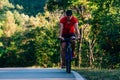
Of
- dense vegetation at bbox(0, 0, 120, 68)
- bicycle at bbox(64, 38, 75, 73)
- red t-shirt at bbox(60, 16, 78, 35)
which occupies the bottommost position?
dense vegetation at bbox(0, 0, 120, 68)

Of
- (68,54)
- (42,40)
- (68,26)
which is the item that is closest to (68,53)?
(68,54)

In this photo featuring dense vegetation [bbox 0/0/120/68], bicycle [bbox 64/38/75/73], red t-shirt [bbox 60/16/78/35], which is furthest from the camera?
dense vegetation [bbox 0/0/120/68]

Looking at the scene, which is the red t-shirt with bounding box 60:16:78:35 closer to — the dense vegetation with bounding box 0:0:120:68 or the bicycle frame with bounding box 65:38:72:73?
the bicycle frame with bounding box 65:38:72:73

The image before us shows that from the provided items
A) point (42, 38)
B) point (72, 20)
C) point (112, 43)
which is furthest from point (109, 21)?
point (42, 38)

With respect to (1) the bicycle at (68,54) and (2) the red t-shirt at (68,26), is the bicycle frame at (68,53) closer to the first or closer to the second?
(1) the bicycle at (68,54)

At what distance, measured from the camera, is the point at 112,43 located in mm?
37812

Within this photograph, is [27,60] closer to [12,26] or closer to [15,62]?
[15,62]

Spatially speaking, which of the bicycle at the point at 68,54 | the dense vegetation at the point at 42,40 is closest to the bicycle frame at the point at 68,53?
the bicycle at the point at 68,54

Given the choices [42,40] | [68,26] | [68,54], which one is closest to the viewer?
[68,54]

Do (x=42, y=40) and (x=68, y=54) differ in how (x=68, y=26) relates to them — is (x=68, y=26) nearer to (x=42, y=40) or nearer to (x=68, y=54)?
(x=68, y=54)

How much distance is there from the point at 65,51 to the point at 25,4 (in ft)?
A: 426

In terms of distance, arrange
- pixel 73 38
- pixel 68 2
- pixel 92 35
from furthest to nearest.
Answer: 1. pixel 92 35
2. pixel 68 2
3. pixel 73 38

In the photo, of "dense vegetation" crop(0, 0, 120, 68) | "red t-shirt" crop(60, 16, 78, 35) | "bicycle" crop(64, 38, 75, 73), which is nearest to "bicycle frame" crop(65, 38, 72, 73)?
"bicycle" crop(64, 38, 75, 73)

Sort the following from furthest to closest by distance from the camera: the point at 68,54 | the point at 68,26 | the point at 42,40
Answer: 1. the point at 42,40
2. the point at 68,26
3. the point at 68,54
